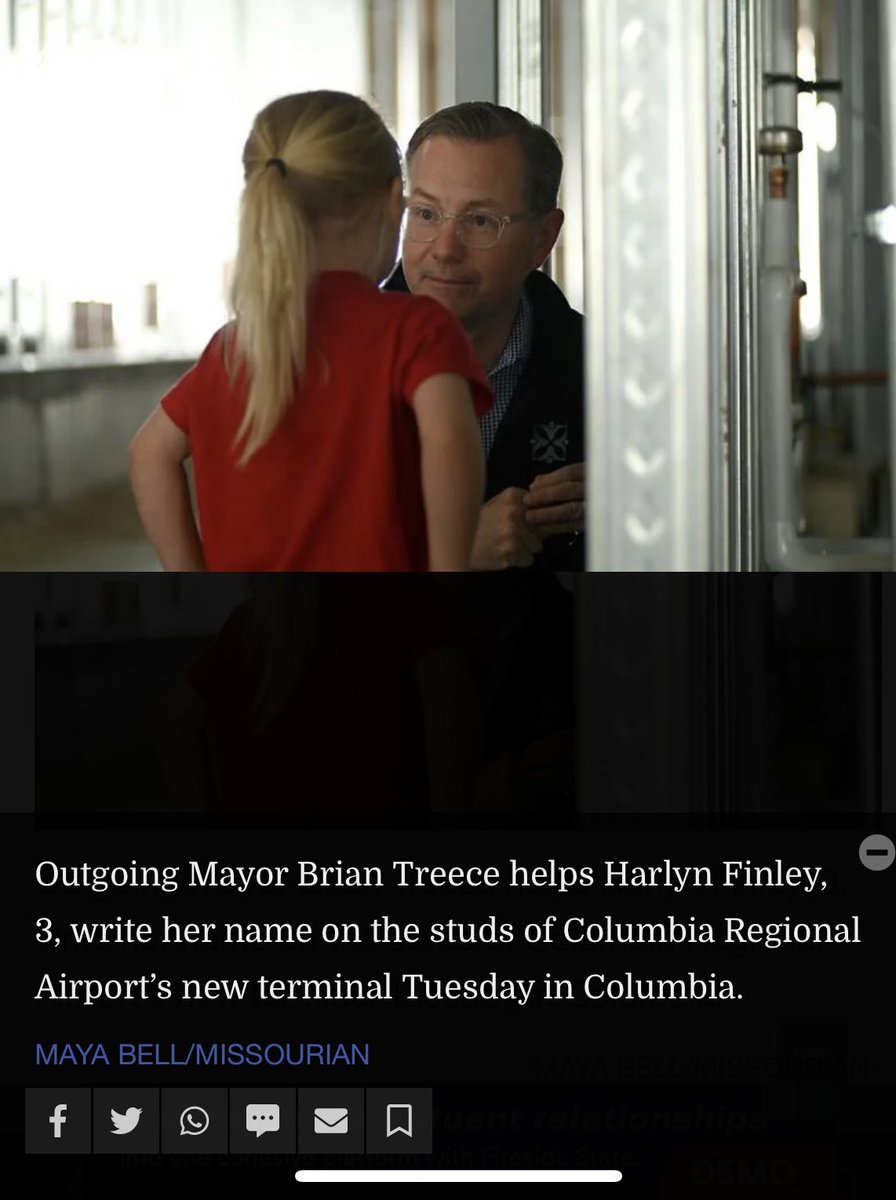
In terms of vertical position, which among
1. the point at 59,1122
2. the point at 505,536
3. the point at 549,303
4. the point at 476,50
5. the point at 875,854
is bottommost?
the point at 59,1122

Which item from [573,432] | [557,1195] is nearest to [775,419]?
[573,432]

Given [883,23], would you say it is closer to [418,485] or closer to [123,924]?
[418,485]

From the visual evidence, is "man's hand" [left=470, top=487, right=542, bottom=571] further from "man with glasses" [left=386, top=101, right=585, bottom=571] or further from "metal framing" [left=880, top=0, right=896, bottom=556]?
"metal framing" [left=880, top=0, right=896, bottom=556]

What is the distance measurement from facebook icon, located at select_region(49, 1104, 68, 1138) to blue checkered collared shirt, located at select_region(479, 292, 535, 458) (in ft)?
1.08

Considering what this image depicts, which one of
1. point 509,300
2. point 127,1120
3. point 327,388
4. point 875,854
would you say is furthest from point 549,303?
point 127,1120

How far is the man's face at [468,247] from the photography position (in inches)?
22.3

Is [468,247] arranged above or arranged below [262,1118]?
above

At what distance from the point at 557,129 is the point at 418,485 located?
20cm

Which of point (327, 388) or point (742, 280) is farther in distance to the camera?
point (742, 280)

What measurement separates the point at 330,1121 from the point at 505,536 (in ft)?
0.84

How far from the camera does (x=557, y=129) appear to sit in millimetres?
622

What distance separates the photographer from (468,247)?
1.92ft

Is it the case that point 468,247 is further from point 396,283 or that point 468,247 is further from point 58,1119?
point 58,1119

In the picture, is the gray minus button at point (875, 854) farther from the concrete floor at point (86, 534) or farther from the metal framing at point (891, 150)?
the concrete floor at point (86, 534)
